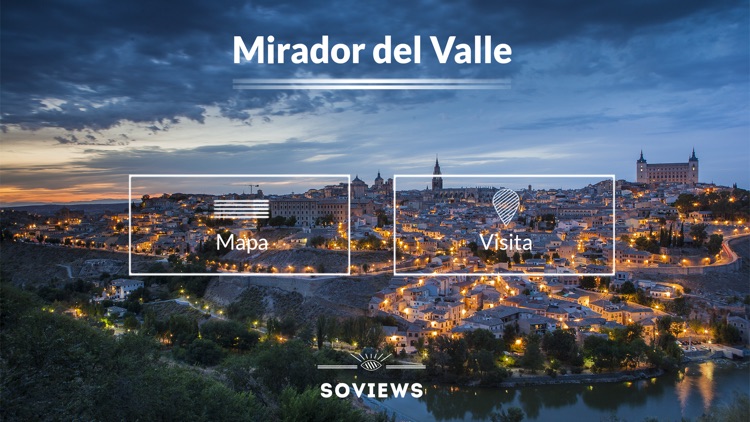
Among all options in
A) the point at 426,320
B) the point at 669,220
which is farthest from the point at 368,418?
the point at 669,220

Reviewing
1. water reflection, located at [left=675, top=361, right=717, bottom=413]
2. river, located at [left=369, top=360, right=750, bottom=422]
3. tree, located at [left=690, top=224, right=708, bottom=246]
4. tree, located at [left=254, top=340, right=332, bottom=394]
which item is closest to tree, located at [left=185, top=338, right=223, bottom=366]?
tree, located at [left=254, top=340, right=332, bottom=394]

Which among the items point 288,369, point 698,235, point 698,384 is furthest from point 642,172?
point 288,369

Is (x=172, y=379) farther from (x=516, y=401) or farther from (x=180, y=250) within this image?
(x=180, y=250)

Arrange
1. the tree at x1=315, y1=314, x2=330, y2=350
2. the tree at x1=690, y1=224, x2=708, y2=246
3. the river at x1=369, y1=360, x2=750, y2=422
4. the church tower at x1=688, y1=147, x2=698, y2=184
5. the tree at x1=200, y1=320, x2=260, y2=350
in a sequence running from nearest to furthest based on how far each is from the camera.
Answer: the river at x1=369, y1=360, x2=750, y2=422 < the tree at x1=315, y1=314, x2=330, y2=350 < the tree at x1=200, y1=320, x2=260, y2=350 < the tree at x1=690, y1=224, x2=708, y2=246 < the church tower at x1=688, y1=147, x2=698, y2=184

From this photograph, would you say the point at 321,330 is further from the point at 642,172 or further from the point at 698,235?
the point at 642,172

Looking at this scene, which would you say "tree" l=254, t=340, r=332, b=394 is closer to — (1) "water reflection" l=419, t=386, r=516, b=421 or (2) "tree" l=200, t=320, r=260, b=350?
(1) "water reflection" l=419, t=386, r=516, b=421

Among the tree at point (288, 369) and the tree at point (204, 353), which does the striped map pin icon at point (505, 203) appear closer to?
the tree at point (288, 369)
